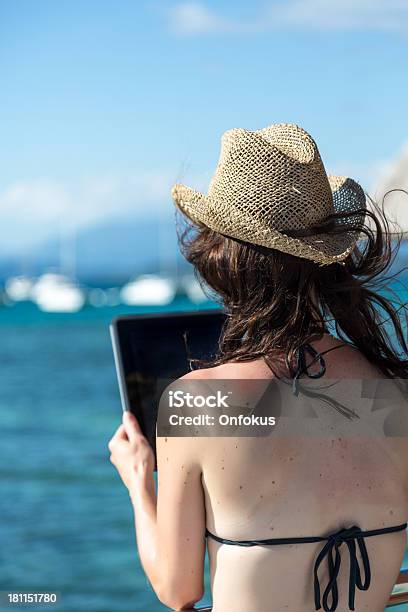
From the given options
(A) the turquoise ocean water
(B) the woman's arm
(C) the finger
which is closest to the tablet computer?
(C) the finger

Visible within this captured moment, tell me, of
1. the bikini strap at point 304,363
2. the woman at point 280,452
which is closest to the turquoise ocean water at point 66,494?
the woman at point 280,452

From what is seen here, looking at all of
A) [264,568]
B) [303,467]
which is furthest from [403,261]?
[264,568]

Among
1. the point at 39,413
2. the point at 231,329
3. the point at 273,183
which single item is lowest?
the point at 39,413

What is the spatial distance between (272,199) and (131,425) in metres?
0.53

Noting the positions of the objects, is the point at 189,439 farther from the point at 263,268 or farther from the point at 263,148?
the point at 263,148

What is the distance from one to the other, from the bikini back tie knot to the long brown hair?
0.25 m

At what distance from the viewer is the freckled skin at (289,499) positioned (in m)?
1.34

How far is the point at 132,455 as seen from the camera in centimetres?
167

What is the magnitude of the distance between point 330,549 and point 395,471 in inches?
6.0

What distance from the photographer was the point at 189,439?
1359 mm

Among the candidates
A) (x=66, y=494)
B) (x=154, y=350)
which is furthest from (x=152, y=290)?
(x=154, y=350)

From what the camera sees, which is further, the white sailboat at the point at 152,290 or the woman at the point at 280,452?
the white sailboat at the point at 152,290

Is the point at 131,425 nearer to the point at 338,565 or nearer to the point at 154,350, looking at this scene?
the point at 154,350

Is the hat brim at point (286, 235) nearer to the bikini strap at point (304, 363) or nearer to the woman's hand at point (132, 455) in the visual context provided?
the bikini strap at point (304, 363)
